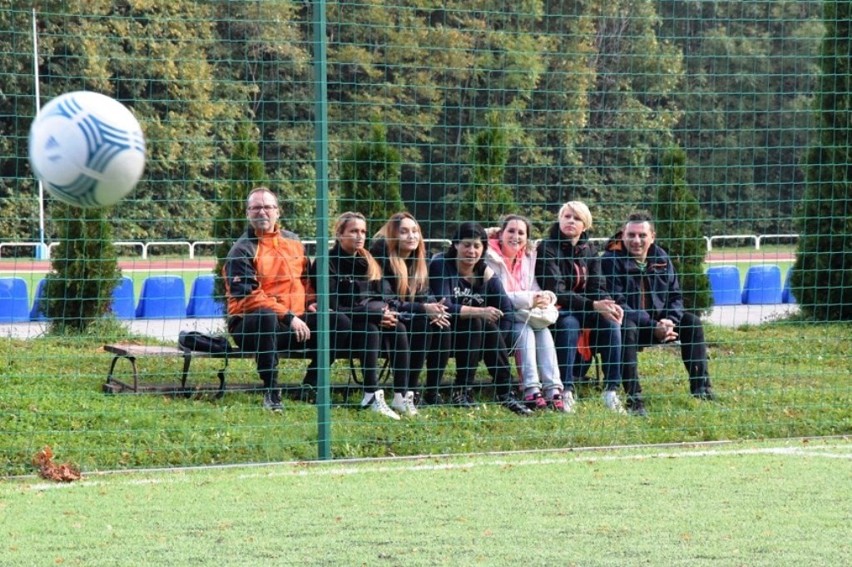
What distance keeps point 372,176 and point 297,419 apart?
4.28 metres

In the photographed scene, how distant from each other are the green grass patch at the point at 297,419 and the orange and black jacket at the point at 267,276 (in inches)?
28.9

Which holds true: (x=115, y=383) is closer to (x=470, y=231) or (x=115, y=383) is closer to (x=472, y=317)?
(x=472, y=317)

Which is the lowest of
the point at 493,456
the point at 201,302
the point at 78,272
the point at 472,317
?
the point at 493,456

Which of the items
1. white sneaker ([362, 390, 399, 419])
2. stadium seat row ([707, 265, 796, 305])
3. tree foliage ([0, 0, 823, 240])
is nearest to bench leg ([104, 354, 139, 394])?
tree foliage ([0, 0, 823, 240])

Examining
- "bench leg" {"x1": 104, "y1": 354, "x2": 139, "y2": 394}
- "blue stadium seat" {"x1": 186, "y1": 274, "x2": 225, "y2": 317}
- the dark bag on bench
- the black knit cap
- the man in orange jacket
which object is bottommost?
"blue stadium seat" {"x1": 186, "y1": 274, "x2": 225, "y2": 317}

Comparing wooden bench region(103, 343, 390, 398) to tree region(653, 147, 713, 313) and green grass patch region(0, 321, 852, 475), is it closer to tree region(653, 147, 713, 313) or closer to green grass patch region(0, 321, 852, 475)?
green grass patch region(0, 321, 852, 475)

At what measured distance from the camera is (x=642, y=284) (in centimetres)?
1024

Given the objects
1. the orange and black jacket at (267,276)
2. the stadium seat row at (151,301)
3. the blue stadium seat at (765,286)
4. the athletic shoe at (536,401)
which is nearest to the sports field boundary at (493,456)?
the athletic shoe at (536,401)

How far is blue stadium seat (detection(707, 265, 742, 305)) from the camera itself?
20673mm

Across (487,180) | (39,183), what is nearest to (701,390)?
(487,180)

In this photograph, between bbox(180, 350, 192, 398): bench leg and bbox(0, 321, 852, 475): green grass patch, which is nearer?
bbox(0, 321, 852, 475): green grass patch

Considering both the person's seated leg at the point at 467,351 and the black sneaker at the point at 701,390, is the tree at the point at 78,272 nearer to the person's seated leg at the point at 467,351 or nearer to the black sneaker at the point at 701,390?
the person's seated leg at the point at 467,351

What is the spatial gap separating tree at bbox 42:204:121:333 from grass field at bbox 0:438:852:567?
4500 mm

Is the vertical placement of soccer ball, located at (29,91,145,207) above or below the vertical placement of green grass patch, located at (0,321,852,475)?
above
